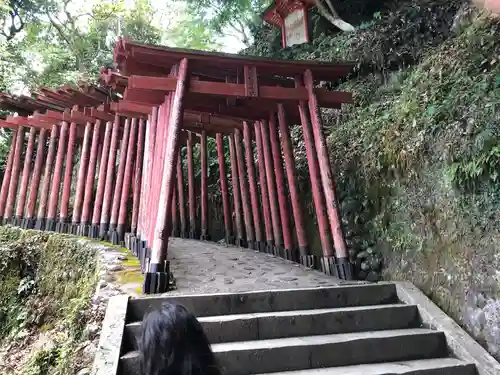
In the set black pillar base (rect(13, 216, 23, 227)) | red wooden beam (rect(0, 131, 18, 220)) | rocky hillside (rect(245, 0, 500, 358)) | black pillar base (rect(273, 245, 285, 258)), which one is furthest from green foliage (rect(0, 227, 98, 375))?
Answer: rocky hillside (rect(245, 0, 500, 358))

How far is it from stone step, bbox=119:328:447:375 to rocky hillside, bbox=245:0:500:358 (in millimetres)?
611

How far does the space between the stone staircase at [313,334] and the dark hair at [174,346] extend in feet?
5.99

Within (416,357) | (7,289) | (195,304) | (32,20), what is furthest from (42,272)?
(32,20)

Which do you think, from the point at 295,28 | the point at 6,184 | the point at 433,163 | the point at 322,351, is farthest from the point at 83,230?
the point at 295,28

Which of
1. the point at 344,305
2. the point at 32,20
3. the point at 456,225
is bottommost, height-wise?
the point at 344,305

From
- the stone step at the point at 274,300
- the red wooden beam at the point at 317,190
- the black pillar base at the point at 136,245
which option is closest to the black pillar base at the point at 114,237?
the black pillar base at the point at 136,245

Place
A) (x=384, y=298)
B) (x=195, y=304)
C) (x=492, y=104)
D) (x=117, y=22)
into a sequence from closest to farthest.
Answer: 1. (x=195, y=304)
2. (x=492, y=104)
3. (x=384, y=298)
4. (x=117, y=22)

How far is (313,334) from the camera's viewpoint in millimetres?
4074

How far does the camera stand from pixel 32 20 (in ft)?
63.5

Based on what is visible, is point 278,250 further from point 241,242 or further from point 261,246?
point 241,242

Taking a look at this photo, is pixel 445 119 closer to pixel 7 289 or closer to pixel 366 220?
pixel 366 220

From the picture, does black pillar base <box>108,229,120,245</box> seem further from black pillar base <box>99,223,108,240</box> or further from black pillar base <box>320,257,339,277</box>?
black pillar base <box>320,257,339,277</box>

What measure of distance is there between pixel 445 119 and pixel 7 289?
7.81 m

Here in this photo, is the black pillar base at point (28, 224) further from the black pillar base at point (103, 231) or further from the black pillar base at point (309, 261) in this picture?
the black pillar base at point (309, 261)
